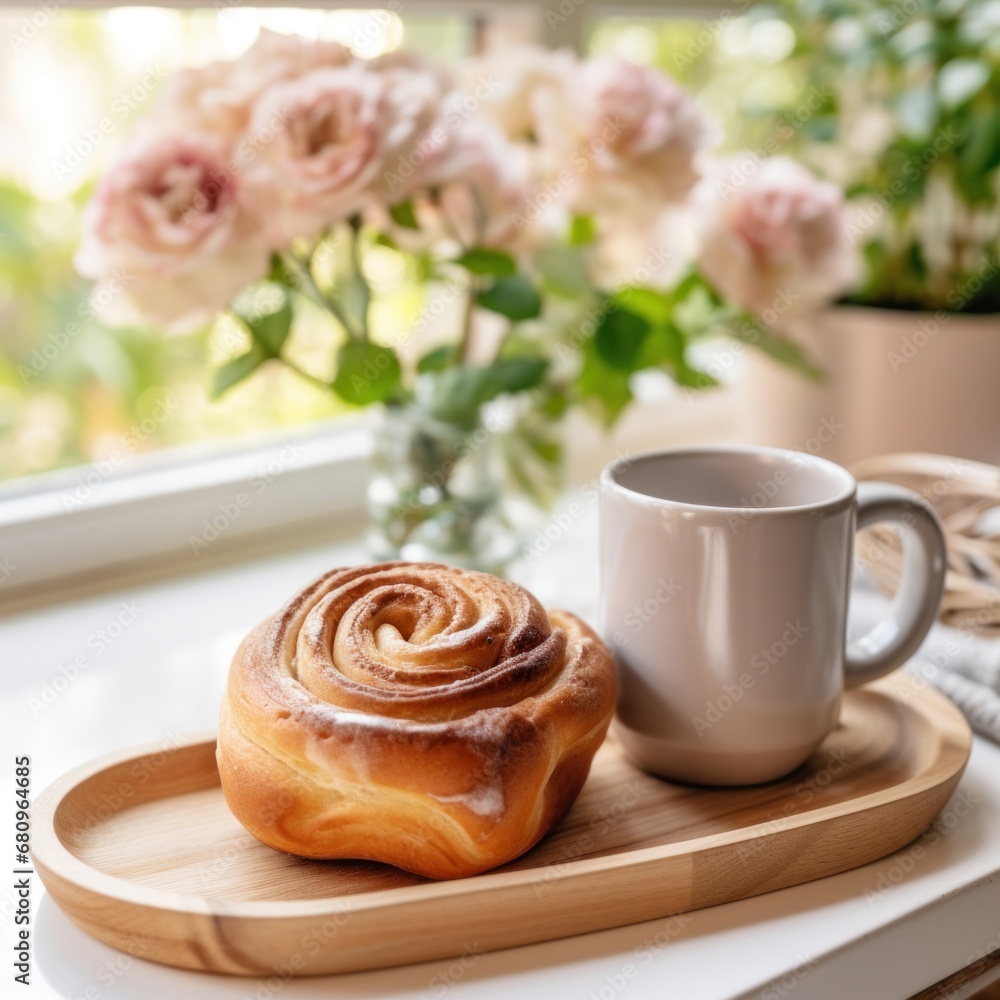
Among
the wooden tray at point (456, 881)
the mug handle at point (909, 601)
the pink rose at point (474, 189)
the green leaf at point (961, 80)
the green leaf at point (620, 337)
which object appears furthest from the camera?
the green leaf at point (961, 80)

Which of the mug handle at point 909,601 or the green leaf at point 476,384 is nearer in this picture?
the mug handle at point 909,601

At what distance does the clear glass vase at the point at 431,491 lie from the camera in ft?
2.74

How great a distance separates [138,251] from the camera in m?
0.71

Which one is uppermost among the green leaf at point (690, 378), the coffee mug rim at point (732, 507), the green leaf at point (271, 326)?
the green leaf at point (271, 326)

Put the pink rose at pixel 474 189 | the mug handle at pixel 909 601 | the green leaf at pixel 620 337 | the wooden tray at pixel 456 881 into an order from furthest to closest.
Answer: the green leaf at pixel 620 337 < the pink rose at pixel 474 189 < the mug handle at pixel 909 601 < the wooden tray at pixel 456 881

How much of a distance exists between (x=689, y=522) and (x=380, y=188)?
31 centimetres

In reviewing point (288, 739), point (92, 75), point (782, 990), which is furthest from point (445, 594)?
point (92, 75)

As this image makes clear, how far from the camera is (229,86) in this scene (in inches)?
28.4

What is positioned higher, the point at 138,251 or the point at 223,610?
the point at 138,251

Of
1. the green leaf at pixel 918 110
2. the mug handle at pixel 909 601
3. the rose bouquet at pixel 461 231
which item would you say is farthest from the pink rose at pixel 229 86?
the green leaf at pixel 918 110

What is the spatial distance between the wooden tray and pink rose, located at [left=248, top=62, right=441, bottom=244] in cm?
33

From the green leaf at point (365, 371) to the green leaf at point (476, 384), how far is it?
4cm

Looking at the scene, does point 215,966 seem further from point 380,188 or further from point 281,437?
point 281,437

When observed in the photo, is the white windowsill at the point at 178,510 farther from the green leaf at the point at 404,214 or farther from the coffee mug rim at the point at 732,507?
the coffee mug rim at the point at 732,507
